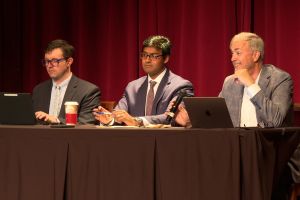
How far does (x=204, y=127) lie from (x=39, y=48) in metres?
3.82

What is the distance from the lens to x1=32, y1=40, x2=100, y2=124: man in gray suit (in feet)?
13.5

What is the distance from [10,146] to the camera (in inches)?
111

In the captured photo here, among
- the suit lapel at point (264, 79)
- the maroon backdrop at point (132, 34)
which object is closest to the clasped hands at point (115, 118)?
the suit lapel at point (264, 79)

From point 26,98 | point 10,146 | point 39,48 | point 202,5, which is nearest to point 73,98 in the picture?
point 26,98

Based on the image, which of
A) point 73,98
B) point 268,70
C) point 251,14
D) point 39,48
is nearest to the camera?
point 268,70

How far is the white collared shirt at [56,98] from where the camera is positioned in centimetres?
415

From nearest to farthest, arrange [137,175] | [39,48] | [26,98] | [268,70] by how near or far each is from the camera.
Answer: [137,175] < [26,98] < [268,70] < [39,48]

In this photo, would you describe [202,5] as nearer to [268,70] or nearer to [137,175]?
[268,70]

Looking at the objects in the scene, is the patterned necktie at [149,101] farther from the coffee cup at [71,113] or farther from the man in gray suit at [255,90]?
the coffee cup at [71,113]

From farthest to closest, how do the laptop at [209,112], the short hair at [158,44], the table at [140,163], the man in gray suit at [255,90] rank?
1. the short hair at [158,44]
2. the man in gray suit at [255,90]
3. the laptop at [209,112]
4. the table at [140,163]

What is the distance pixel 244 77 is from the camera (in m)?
3.34

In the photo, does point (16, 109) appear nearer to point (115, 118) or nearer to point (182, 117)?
point (115, 118)

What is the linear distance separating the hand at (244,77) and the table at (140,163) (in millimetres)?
550

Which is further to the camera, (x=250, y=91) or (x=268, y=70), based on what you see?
(x=268, y=70)
